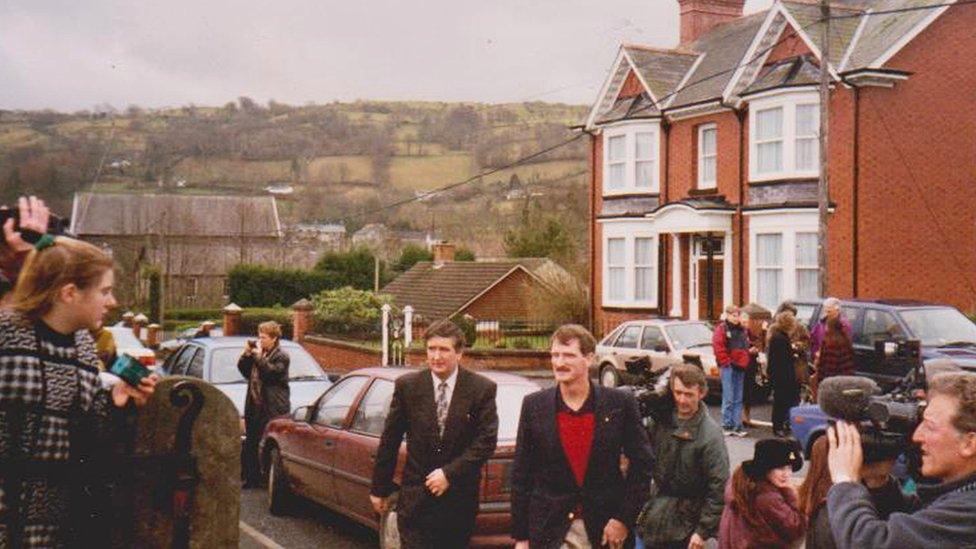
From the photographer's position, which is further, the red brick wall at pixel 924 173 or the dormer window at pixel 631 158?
the dormer window at pixel 631 158

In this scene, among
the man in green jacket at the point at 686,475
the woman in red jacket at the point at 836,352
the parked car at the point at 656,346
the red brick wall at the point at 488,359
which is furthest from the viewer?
the red brick wall at the point at 488,359

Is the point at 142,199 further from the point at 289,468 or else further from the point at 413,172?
the point at 289,468

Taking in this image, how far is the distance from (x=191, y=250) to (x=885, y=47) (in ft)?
161

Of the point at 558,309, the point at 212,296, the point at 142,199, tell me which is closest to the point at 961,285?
the point at 558,309

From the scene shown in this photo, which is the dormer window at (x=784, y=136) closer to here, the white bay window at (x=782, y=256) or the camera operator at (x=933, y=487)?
the white bay window at (x=782, y=256)

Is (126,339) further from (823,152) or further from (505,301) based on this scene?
(505,301)

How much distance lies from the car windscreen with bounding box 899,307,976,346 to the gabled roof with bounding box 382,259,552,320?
23.5 m

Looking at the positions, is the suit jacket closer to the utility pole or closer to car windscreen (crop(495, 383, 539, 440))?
car windscreen (crop(495, 383, 539, 440))

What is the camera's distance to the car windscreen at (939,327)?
15.5m

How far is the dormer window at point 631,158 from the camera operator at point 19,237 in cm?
2921

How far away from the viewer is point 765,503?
5.02m

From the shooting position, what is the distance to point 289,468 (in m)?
10.4

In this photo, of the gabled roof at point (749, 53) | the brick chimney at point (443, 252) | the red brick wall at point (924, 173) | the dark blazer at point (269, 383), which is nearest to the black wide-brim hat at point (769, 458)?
the dark blazer at point (269, 383)

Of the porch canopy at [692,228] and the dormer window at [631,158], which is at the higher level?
the dormer window at [631,158]
